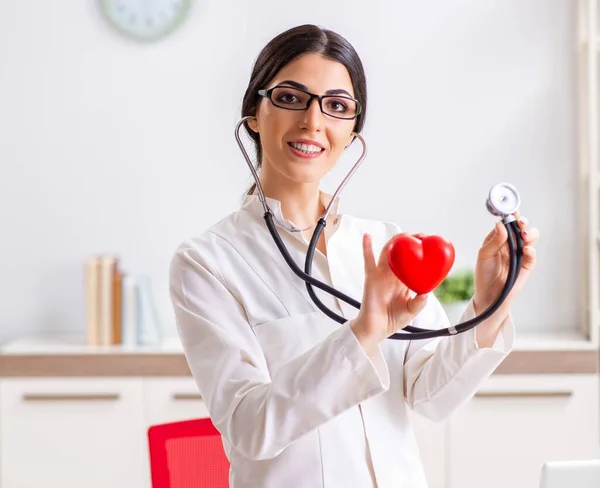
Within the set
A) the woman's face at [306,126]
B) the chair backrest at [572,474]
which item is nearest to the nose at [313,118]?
the woman's face at [306,126]

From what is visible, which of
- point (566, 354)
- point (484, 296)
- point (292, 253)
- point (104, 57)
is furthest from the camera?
point (104, 57)

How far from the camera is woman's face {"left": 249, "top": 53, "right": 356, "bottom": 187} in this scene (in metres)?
1.27

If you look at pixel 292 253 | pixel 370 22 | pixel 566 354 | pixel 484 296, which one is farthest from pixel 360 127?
pixel 370 22

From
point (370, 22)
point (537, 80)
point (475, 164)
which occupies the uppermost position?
point (370, 22)

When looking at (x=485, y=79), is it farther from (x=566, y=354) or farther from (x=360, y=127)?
(x=360, y=127)

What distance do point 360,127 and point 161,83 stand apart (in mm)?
1761

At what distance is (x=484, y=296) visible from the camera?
3.99ft

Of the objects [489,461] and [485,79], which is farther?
[485,79]

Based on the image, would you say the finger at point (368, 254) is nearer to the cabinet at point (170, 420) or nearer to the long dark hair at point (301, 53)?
the long dark hair at point (301, 53)

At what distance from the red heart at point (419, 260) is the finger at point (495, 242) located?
0.11 meters

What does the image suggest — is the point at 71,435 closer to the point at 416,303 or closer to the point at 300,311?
the point at 300,311

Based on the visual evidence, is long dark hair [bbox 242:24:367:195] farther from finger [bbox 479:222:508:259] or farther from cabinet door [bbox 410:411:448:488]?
cabinet door [bbox 410:411:448:488]

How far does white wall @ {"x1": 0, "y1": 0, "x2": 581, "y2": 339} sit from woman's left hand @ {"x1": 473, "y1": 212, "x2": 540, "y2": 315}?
183 centimetres

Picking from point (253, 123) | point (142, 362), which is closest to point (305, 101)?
point (253, 123)
